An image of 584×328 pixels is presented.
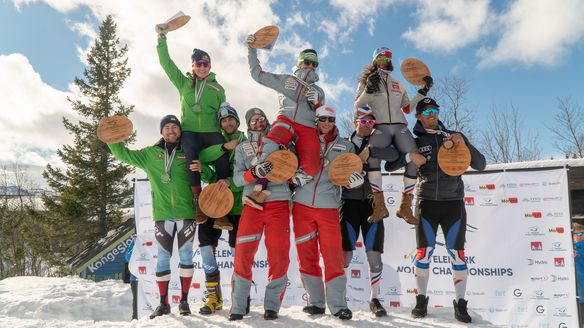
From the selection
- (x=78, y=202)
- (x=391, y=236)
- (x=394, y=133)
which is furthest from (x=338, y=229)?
(x=78, y=202)

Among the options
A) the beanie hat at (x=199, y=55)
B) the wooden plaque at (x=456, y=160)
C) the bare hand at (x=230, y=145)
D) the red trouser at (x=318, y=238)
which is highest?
the beanie hat at (x=199, y=55)

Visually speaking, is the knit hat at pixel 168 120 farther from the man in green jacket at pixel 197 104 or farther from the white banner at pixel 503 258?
the white banner at pixel 503 258

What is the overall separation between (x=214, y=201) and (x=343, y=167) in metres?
1.39

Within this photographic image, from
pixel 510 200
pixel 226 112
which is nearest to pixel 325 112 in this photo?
pixel 226 112

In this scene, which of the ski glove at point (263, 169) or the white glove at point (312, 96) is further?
the white glove at point (312, 96)

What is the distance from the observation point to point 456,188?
4.20 m

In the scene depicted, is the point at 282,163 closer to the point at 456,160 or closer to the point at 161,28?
the point at 456,160

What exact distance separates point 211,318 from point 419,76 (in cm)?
382

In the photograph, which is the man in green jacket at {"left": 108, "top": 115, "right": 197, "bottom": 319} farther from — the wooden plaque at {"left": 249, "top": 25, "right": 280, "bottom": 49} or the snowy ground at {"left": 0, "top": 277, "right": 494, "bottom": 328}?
the wooden plaque at {"left": 249, "top": 25, "right": 280, "bottom": 49}

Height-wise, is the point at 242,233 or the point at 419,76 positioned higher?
the point at 419,76

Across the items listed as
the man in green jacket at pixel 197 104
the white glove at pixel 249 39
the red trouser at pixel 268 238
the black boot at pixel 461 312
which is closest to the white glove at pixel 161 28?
the man in green jacket at pixel 197 104

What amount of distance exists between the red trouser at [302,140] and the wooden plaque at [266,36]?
99 cm

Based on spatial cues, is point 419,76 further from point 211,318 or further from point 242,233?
point 211,318

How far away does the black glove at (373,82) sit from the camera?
14.8ft
